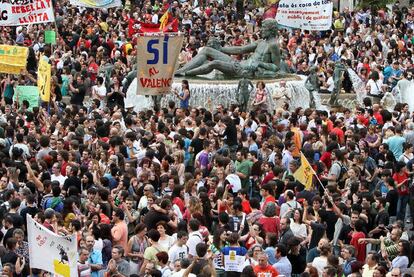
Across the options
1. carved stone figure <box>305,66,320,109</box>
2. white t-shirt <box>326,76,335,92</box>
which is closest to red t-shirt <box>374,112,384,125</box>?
carved stone figure <box>305,66,320,109</box>

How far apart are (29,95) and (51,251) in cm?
1365

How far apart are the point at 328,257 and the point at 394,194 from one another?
5.15m

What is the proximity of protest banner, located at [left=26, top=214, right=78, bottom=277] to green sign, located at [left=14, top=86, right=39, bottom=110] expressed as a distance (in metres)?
13.0

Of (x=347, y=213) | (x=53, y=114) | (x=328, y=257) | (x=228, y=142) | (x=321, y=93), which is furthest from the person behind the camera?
(x=321, y=93)

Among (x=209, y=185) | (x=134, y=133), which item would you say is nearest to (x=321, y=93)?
(x=134, y=133)

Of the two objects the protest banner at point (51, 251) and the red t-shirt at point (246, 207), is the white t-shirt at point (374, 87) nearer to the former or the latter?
the red t-shirt at point (246, 207)

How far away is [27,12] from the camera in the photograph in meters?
35.5

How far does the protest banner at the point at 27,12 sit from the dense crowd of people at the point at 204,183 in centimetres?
124

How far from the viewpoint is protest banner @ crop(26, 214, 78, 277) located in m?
17.7

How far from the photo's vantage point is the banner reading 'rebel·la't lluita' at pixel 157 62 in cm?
2928

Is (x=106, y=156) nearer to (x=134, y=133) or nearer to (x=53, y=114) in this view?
(x=134, y=133)

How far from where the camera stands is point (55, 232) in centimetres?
1958

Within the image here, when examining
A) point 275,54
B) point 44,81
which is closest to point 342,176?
point 44,81

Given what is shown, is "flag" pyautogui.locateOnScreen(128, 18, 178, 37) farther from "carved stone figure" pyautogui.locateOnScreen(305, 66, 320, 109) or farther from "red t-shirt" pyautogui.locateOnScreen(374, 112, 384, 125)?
"red t-shirt" pyautogui.locateOnScreen(374, 112, 384, 125)
